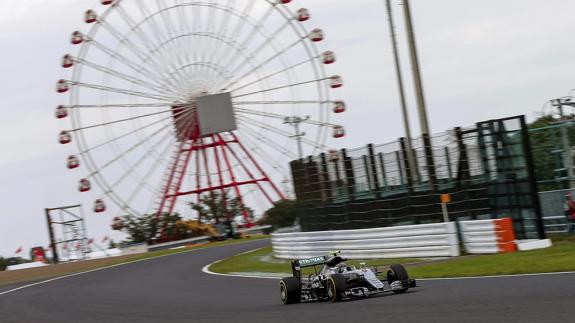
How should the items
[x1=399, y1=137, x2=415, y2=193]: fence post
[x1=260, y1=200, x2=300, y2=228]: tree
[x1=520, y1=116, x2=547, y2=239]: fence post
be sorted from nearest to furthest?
[x1=520, y1=116, x2=547, y2=239]: fence post
[x1=399, y1=137, x2=415, y2=193]: fence post
[x1=260, y1=200, x2=300, y2=228]: tree

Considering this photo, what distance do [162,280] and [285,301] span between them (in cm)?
1184

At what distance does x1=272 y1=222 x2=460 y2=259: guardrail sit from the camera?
22297 mm

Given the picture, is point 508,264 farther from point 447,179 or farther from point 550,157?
point 550,157

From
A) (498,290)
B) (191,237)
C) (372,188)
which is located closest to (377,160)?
(372,188)

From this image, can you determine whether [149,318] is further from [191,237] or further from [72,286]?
[191,237]

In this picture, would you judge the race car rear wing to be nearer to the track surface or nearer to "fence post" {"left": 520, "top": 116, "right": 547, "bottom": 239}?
the track surface

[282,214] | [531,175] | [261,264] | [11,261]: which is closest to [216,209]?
[282,214]

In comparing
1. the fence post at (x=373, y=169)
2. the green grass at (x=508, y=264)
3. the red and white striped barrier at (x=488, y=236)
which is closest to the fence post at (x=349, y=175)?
the fence post at (x=373, y=169)

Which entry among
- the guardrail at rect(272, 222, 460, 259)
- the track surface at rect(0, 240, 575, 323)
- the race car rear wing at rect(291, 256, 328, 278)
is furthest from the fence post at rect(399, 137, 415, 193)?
the race car rear wing at rect(291, 256, 328, 278)

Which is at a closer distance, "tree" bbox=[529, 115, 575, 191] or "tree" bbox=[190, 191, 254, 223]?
"tree" bbox=[529, 115, 575, 191]

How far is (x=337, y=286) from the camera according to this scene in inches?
569

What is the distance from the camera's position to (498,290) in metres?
13.1

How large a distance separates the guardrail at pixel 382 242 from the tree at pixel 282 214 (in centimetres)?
2980

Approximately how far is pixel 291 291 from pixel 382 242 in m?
9.43
